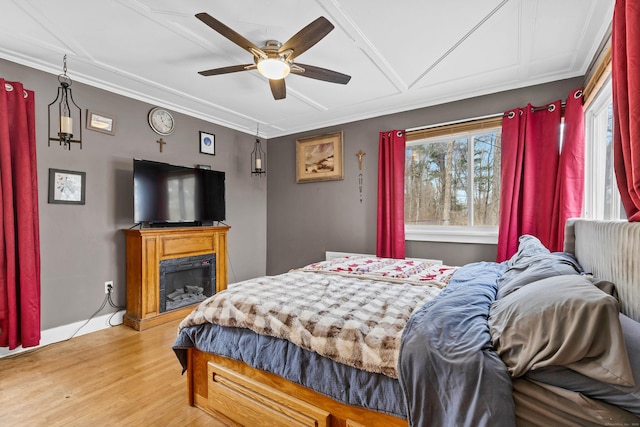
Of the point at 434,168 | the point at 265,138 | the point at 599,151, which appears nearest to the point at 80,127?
the point at 265,138

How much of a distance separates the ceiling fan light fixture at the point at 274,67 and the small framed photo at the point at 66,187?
88.2 inches

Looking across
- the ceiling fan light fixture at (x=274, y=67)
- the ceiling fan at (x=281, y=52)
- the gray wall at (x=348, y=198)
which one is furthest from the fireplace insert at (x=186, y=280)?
the ceiling fan light fixture at (x=274, y=67)

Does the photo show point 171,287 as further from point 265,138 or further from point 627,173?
point 627,173

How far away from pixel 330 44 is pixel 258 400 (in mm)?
2569

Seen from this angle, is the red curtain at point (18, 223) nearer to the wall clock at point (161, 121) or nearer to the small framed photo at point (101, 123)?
the small framed photo at point (101, 123)

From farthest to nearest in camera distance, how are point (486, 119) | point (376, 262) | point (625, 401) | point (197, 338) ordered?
point (486, 119), point (376, 262), point (197, 338), point (625, 401)

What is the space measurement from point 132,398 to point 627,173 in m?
3.00

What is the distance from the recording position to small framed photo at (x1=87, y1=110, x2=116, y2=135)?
9.93ft

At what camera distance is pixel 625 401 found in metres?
0.77

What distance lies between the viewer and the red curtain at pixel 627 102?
3.86ft

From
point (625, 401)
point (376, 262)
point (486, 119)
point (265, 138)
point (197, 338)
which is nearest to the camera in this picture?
point (625, 401)

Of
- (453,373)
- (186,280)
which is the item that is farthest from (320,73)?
(186,280)

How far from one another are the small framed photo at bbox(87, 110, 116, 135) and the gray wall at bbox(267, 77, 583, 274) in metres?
2.34

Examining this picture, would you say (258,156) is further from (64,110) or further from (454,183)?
(454,183)
